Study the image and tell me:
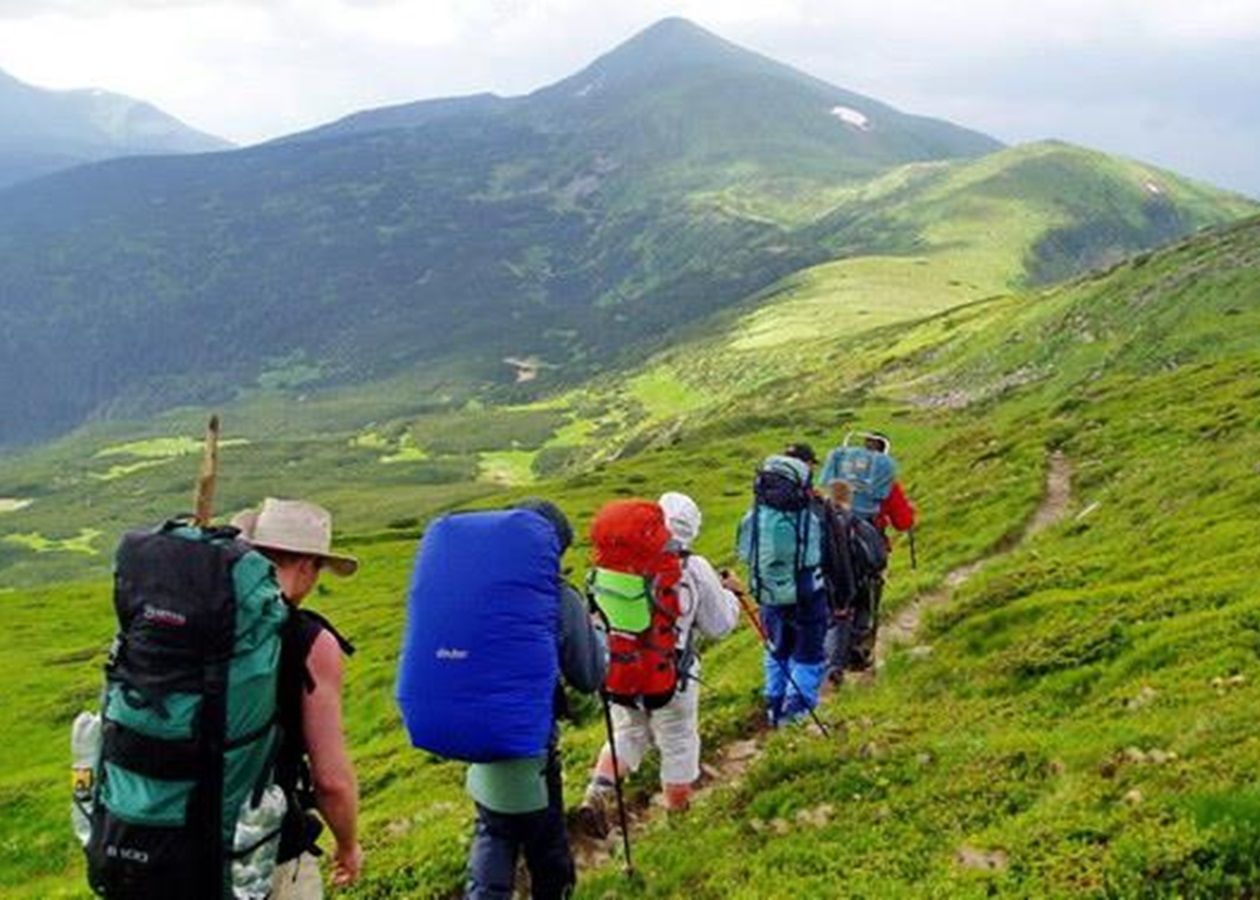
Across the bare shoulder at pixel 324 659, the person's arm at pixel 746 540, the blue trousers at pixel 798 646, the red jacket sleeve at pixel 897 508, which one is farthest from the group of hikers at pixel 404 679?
the red jacket sleeve at pixel 897 508

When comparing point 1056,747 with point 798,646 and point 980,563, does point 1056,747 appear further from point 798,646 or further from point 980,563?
point 980,563

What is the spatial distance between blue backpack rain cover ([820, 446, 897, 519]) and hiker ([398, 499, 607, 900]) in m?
→ 12.7

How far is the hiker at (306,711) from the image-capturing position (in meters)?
8.22

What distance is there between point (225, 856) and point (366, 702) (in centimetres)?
4178

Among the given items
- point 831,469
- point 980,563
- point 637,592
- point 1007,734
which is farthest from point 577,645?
point 980,563

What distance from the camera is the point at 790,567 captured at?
1619 cm

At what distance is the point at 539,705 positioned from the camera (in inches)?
397

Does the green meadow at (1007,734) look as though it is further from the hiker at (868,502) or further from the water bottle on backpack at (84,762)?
the water bottle on backpack at (84,762)

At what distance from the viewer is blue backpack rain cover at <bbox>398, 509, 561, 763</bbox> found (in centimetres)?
988

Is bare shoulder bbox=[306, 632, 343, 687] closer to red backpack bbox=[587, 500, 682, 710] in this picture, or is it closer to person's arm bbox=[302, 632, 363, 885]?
person's arm bbox=[302, 632, 363, 885]

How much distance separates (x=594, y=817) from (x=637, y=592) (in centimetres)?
353

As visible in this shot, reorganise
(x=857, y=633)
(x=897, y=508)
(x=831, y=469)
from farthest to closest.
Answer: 1. (x=897, y=508)
2. (x=831, y=469)
3. (x=857, y=633)

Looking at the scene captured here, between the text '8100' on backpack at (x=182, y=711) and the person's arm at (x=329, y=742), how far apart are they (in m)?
0.43

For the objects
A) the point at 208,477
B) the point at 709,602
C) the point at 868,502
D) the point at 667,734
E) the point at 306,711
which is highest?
the point at 208,477
